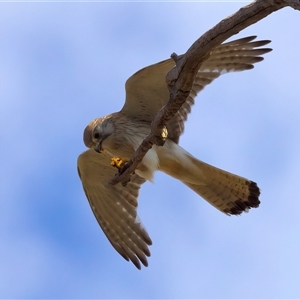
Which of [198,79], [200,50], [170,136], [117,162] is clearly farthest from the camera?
[170,136]

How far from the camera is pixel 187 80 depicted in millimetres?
4289

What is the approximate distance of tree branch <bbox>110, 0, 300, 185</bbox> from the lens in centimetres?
375

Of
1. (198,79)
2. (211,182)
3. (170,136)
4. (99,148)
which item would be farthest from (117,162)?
(198,79)

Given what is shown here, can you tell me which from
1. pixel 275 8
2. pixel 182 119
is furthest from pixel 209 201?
pixel 275 8

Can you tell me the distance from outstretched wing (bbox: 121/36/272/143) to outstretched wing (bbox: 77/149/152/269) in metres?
0.90

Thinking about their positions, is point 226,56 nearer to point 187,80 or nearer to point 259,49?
point 259,49

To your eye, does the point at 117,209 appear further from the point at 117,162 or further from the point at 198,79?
the point at 198,79

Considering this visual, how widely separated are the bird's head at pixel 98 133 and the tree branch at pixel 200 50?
1797mm

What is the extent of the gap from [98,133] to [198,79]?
1223mm

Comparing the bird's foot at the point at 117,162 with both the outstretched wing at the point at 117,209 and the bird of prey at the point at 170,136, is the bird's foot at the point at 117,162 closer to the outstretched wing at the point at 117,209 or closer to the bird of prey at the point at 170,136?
the bird of prey at the point at 170,136

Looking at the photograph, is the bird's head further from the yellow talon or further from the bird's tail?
the bird's tail

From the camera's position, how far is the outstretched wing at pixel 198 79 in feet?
21.4

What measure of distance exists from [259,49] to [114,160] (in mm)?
1981

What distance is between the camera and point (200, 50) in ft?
13.3
